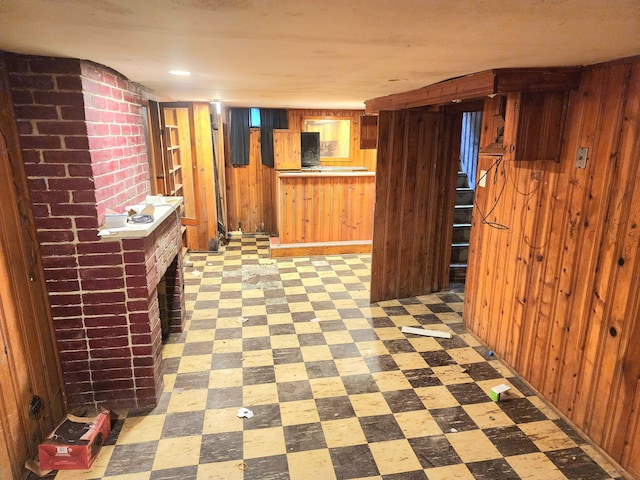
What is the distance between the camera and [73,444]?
205cm

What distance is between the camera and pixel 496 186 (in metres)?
3.11

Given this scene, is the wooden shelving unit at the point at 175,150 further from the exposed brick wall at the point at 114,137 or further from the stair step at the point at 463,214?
the stair step at the point at 463,214

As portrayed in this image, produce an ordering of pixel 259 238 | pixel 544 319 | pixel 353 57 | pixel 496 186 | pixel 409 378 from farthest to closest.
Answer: pixel 259 238
pixel 496 186
pixel 409 378
pixel 544 319
pixel 353 57

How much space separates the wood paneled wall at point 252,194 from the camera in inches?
274

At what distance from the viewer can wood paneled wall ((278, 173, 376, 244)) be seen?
5.70 metres

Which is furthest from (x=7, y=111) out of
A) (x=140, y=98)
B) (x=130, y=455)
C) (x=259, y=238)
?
(x=259, y=238)

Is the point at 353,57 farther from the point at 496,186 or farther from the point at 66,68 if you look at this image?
the point at 496,186

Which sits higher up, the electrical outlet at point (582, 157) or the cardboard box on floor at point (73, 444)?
the electrical outlet at point (582, 157)

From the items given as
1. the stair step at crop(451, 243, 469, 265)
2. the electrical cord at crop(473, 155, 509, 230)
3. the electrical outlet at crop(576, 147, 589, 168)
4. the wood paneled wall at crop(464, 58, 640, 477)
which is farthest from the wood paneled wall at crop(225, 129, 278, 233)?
the electrical outlet at crop(576, 147, 589, 168)

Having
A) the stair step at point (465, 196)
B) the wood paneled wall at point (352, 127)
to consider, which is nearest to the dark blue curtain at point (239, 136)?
the wood paneled wall at point (352, 127)

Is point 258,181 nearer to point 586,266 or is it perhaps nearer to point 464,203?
point 464,203

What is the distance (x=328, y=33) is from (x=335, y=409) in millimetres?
2156

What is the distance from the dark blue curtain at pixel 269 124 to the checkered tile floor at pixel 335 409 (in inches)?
139

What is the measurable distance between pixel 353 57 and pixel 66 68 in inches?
58.6
